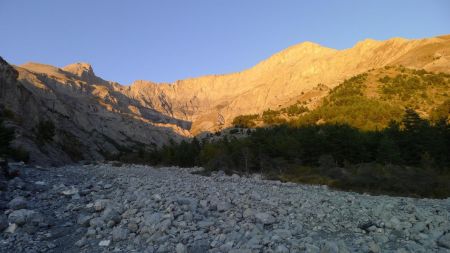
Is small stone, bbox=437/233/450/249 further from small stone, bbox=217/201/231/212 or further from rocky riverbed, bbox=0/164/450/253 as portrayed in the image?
small stone, bbox=217/201/231/212

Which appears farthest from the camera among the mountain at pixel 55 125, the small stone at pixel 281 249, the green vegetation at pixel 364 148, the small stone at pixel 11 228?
the mountain at pixel 55 125

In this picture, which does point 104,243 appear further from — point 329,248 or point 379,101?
point 379,101

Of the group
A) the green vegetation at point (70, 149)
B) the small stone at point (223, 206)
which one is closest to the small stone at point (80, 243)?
the small stone at point (223, 206)

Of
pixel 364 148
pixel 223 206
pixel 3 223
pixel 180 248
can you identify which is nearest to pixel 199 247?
pixel 180 248

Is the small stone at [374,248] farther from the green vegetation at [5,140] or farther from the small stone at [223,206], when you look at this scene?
the green vegetation at [5,140]

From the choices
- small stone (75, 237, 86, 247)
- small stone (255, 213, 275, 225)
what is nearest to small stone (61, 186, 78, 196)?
small stone (75, 237, 86, 247)

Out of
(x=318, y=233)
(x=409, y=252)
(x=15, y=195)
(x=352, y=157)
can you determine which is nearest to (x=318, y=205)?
(x=318, y=233)

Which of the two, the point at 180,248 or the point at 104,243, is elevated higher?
the point at 180,248

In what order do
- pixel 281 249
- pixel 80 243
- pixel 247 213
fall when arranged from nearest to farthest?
pixel 281 249, pixel 80 243, pixel 247 213

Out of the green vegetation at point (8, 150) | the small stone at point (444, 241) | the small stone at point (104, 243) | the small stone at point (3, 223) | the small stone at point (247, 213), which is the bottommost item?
the small stone at point (104, 243)

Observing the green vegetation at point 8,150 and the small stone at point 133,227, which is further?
the green vegetation at point 8,150

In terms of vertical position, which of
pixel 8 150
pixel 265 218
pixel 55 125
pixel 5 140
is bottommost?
pixel 265 218

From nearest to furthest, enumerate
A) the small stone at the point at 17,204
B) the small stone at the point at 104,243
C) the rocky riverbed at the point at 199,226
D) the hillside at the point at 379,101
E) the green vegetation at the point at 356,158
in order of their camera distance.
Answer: the rocky riverbed at the point at 199,226
the small stone at the point at 104,243
the small stone at the point at 17,204
the green vegetation at the point at 356,158
the hillside at the point at 379,101

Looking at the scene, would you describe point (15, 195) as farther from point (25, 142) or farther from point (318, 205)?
point (25, 142)
